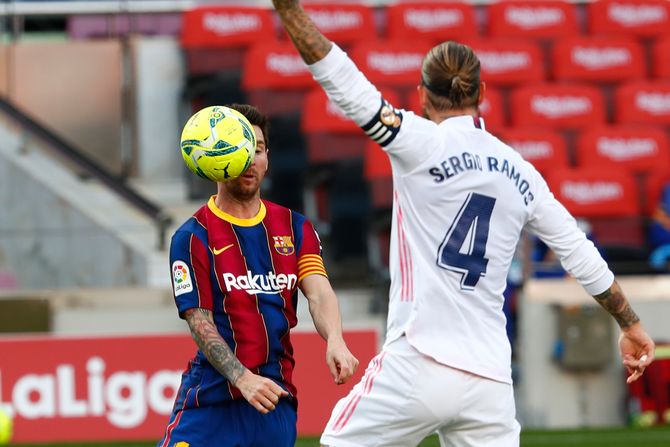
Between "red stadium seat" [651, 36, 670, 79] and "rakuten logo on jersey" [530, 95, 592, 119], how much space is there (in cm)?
129

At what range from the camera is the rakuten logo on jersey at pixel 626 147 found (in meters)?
13.9

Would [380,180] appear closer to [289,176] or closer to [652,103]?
[289,176]

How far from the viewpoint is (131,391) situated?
37.8ft

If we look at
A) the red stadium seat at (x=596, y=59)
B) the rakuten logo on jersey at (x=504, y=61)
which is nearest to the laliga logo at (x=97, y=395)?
the rakuten logo on jersey at (x=504, y=61)

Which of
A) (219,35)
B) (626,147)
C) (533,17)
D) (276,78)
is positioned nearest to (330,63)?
(276,78)

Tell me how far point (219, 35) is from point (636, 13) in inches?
189

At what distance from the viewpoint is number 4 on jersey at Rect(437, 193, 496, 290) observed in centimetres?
484

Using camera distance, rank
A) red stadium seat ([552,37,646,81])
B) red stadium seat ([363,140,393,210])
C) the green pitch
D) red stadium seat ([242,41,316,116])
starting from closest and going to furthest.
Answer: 1. the green pitch
2. red stadium seat ([363,140,393,210])
3. red stadium seat ([242,41,316,116])
4. red stadium seat ([552,37,646,81])

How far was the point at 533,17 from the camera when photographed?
15734mm

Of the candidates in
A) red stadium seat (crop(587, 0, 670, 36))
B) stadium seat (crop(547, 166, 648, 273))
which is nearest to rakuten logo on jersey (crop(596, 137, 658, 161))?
stadium seat (crop(547, 166, 648, 273))

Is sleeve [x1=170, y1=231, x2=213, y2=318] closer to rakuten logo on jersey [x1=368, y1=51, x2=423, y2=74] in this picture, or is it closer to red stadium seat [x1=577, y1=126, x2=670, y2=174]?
rakuten logo on jersey [x1=368, y1=51, x2=423, y2=74]

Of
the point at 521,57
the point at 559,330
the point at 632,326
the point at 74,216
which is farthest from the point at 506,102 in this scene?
the point at 632,326

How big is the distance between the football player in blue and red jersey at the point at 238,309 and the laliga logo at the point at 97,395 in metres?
6.81

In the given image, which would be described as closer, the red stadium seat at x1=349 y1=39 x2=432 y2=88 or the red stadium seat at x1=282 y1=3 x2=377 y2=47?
the red stadium seat at x1=349 y1=39 x2=432 y2=88
